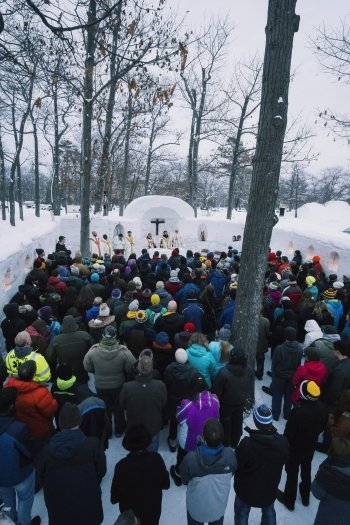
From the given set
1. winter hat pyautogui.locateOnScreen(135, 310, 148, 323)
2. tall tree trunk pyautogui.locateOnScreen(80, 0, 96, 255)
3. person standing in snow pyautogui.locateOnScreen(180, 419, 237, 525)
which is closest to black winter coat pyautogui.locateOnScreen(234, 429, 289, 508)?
person standing in snow pyautogui.locateOnScreen(180, 419, 237, 525)

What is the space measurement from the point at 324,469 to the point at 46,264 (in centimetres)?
733

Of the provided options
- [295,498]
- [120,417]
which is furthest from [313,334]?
[120,417]

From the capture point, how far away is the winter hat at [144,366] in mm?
3641

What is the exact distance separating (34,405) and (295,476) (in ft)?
9.64

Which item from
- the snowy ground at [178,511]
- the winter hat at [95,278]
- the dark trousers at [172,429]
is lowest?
the snowy ground at [178,511]

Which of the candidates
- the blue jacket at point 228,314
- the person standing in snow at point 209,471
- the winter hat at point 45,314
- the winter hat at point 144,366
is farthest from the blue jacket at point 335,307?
the winter hat at point 45,314

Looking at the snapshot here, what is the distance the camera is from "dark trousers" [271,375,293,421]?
4.89 metres

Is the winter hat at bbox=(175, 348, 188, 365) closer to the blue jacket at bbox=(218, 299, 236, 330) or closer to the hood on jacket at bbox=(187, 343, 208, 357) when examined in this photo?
the hood on jacket at bbox=(187, 343, 208, 357)

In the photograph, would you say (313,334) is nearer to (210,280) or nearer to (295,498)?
(295,498)

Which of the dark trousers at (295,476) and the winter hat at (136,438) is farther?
the dark trousers at (295,476)

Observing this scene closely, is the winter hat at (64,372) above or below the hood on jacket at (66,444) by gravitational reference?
above

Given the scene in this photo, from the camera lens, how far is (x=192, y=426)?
137 inches

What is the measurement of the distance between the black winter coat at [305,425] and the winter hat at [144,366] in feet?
5.36

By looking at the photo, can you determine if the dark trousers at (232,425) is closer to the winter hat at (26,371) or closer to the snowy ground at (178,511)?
the snowy ground at (178,511)
